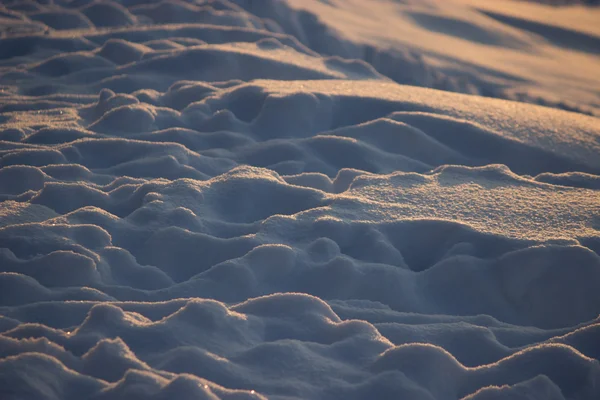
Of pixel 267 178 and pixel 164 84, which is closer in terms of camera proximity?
pixel 267 178

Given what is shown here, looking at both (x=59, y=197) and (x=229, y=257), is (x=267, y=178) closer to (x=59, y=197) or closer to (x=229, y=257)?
(x=229, y=257)

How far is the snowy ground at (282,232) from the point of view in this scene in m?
1.54

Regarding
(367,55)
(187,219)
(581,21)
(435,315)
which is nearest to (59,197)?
(187,219)

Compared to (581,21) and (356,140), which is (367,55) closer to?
(356,140)

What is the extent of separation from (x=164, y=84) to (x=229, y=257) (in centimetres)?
166

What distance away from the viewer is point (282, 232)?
2.06m

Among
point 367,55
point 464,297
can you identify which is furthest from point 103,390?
point 367,55

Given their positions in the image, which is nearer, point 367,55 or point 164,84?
point 164,84

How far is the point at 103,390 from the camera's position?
1376 millimetres

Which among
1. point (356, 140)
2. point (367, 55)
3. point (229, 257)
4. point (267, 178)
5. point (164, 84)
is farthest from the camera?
point (367, 55)

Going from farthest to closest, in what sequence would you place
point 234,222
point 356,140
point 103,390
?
point 356,140
point 234,222
point 103,390

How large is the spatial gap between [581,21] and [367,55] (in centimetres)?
236

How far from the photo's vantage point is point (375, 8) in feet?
17.9

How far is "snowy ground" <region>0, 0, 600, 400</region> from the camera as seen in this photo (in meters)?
1.54
